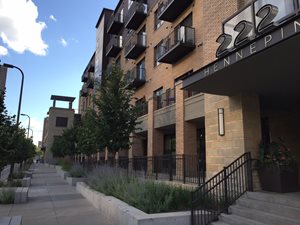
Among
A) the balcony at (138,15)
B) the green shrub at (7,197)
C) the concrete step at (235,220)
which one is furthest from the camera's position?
the balcony at (138,15)

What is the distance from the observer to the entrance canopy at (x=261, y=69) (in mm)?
5934

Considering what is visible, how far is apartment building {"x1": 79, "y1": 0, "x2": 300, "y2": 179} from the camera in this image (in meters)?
7.25

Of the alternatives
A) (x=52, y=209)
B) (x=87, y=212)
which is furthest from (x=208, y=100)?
(x=52, y=209)

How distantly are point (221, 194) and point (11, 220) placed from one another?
599cm

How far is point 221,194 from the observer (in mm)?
8633

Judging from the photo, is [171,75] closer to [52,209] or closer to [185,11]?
A: [185,11]

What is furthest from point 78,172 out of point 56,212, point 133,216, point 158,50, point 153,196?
point 133,216

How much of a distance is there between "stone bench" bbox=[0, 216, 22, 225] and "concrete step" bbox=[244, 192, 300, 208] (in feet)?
20.8

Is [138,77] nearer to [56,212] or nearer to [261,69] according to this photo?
[56,212]

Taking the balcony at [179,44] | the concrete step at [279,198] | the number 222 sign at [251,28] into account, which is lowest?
the concrete step at [279,198]

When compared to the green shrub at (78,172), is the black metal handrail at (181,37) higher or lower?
higher

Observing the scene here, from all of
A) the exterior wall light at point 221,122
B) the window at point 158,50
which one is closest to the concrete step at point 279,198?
the exterior wall light at point 221,122

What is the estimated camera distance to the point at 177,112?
58.4ft

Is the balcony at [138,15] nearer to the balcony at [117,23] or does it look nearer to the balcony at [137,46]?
the balcony at [137,46]
